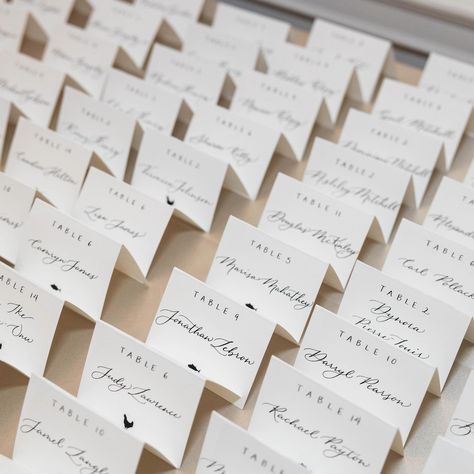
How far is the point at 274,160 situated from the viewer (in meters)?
1.27

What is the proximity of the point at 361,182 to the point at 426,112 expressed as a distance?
0.71 feet

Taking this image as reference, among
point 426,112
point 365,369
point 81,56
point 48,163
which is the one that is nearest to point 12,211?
point 48,163

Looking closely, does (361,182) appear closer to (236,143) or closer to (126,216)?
(236,143)

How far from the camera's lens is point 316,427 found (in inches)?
32.8

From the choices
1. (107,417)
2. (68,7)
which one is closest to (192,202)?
(107,417)

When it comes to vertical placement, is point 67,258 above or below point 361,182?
below

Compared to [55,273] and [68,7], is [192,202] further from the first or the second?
[68,7]

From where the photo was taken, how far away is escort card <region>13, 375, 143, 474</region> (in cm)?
82

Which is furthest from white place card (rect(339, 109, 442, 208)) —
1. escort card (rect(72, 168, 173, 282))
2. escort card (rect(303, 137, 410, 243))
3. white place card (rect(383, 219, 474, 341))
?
escort card (rect(72, 168, 173, 282))

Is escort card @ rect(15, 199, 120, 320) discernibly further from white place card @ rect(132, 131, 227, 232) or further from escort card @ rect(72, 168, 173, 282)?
white place card @ rect(132, 131, 227, 232)

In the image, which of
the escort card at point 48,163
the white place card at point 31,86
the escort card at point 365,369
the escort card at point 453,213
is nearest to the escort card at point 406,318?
the escort card at point 365,369

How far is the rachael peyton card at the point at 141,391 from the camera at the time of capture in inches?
34.0

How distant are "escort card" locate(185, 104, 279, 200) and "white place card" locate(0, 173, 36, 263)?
0.27 meters

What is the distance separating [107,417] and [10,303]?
21 cm
